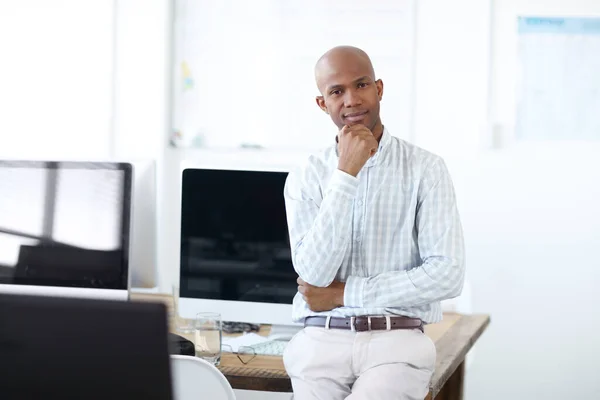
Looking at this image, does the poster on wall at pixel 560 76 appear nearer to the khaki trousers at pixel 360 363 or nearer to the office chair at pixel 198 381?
the khaki trousers at pixel 360 363

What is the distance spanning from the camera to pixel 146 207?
2365 mm

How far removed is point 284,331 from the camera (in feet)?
7.77

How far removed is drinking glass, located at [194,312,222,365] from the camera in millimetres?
1993

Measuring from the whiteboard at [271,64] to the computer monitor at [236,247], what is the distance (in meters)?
1.93

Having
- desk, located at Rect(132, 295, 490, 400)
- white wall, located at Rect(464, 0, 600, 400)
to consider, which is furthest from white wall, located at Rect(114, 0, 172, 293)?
desk, located at Rect(132, 295, 490, 400)

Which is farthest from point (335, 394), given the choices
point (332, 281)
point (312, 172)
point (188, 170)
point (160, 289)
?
point (160, 289)

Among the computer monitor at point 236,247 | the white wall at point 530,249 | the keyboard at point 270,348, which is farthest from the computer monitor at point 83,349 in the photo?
the white wall at point 530,249

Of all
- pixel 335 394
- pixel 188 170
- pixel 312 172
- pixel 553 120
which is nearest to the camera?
pixel 335 394

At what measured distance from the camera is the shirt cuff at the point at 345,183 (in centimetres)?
178

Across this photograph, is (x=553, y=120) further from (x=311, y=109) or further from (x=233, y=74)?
(x=233, y=74)

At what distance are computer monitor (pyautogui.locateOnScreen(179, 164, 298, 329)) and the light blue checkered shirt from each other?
368mm

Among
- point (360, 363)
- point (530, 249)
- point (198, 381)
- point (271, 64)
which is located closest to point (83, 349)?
point (198, 381)

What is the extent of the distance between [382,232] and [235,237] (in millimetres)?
601

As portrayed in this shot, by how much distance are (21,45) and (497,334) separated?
2886mm
